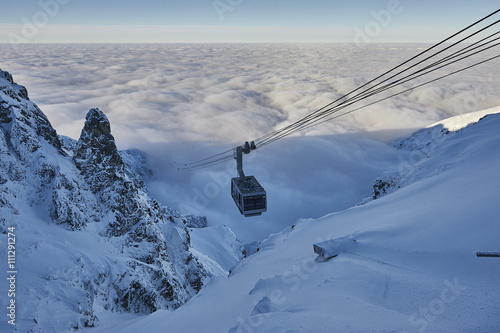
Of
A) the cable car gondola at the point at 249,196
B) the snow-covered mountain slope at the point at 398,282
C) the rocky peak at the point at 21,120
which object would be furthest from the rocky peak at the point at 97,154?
the cable car gondola at the point at 249,196

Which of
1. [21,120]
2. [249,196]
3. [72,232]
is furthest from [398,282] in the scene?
[21,120]

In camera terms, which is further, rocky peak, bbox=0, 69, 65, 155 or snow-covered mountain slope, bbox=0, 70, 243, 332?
rocky peak, bbox=0, 69, 65, 155

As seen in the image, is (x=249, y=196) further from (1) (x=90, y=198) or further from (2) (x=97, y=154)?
(2) (x=97, y=154)

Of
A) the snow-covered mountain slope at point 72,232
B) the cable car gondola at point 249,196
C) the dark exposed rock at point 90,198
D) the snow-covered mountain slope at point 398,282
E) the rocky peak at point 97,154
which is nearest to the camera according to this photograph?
the snow-covered mountain slope at point 398,282

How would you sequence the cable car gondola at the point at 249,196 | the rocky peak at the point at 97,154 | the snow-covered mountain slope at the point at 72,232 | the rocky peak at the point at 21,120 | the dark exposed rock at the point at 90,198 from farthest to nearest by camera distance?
the rocky peak at the point at 97,154, the rocky peak at the point at 21,120, the dark exposed rock at the point at 90,198, the snow-covered mountain slope at the point at 72,232, the cable car gondola at the point at 249,196

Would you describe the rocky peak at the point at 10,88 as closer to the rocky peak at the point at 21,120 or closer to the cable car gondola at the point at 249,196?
the rocky peak at the point at 21,120

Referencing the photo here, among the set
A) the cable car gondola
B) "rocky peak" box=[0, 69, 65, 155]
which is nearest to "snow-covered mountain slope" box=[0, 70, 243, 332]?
"rocky peak" box=[0, 69, 65, 155]

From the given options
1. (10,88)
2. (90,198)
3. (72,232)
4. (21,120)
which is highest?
(10,88)

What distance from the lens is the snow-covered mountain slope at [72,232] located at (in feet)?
119

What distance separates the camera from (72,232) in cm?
4916

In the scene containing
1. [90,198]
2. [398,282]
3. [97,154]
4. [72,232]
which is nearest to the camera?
[398,282]

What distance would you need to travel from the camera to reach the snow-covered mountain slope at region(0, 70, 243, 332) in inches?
1432

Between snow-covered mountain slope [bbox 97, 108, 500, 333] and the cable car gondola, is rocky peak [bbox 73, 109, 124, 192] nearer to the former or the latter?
snow-covered mountain slope [bbox 97, 108, 500, 333]

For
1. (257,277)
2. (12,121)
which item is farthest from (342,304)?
(12,121)
